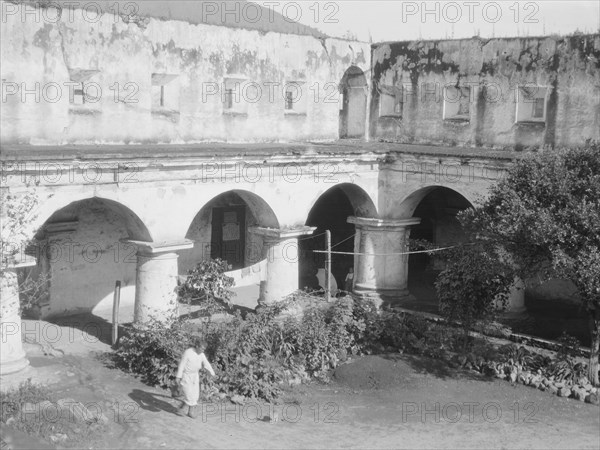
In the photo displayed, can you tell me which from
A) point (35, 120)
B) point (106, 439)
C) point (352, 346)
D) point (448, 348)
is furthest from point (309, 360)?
point (35, 120)

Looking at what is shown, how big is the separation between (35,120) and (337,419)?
307 inches

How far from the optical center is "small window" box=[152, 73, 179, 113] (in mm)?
19188

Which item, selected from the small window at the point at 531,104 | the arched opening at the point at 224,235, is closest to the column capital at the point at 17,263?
the arched opening at the point at 224,235

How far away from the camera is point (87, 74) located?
17812 millimetres

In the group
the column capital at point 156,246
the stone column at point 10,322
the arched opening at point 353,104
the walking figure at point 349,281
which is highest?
the arched opening at point 353,104

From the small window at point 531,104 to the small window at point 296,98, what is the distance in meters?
5.03

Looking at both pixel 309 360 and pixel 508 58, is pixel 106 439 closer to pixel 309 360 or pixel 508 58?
pixel 309 360

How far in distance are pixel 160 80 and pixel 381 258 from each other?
22.6 ft

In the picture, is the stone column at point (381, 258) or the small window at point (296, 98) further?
the stone column at point (381, 258)

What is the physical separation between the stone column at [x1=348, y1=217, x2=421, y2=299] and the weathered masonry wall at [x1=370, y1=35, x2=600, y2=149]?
2313 mm

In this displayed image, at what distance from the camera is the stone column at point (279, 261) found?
20.1 meters

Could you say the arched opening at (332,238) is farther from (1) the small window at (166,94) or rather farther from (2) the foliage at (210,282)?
(2) the foliage at (210,282)

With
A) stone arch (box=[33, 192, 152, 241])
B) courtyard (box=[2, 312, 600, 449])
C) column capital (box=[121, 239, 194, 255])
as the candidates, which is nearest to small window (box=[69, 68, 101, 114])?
stone arch (box=[33, 192, 152, 241])

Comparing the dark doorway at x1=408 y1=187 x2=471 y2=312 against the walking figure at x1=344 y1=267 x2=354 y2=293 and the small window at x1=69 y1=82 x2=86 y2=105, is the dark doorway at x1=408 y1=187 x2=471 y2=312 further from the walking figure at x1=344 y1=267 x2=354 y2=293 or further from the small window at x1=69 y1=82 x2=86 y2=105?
the small window at x1=69 y1=82 x2=86 y2=105
